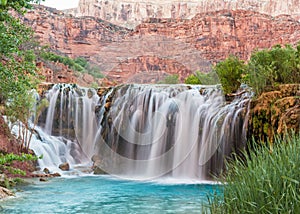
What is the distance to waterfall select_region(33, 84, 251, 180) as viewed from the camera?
1400cm

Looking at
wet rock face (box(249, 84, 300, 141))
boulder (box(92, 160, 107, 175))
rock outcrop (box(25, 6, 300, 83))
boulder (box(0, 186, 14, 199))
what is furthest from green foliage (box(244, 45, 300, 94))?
rock outcrop (box(25, 6, 300, 83))

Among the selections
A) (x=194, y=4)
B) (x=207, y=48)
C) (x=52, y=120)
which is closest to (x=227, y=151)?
(x=52, y=120)

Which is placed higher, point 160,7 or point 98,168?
point 160,7

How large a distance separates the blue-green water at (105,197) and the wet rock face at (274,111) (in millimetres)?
2528

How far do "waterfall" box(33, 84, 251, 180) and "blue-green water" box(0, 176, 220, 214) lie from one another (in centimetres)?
220

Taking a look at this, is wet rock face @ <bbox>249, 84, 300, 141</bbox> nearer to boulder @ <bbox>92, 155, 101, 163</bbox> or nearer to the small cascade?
boulder @ <bbox>92, 155, 101, 163</bbox>

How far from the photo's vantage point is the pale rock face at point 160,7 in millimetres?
108294

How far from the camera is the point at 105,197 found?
10102 millimetres

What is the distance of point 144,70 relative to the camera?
34406 mm

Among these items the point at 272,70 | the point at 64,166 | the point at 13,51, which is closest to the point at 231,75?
the point at 272,70

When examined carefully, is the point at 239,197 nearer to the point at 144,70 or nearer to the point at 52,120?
the point at 52,120

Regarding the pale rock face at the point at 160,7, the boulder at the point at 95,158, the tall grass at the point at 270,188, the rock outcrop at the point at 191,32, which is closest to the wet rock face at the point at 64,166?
the boulder at the point at 95,158

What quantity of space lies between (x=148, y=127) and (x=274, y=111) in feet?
21.6

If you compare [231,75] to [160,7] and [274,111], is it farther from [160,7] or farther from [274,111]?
[160,7]
